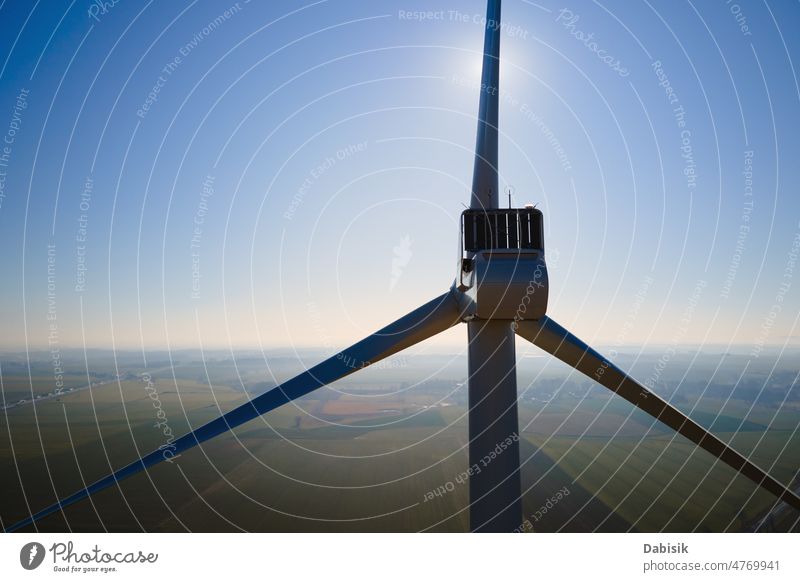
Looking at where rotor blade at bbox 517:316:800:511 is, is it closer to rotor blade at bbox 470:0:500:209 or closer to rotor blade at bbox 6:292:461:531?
rotor blade at bbox 6:292:461:531

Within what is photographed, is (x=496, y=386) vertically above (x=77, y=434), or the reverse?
(x=496, y=386)

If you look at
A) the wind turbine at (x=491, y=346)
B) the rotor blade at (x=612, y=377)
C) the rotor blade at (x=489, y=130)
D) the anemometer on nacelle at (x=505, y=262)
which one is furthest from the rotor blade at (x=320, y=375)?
the rotor blade at (x=489, y=130)

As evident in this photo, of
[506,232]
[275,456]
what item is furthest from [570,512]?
[506,232]

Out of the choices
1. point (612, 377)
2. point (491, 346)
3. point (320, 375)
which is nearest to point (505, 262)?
point (491, 346)

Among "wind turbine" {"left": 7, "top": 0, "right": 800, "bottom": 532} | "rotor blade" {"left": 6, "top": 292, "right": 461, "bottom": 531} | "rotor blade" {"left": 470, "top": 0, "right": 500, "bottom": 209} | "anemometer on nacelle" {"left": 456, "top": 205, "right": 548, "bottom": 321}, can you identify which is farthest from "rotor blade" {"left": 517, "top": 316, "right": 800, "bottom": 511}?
"rotor blade" {"left": 470, "top": 0, "right": 500, "bottom": 209}

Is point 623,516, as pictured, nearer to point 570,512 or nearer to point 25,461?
point 570,512

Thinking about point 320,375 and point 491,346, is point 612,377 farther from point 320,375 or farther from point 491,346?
point 320,375
